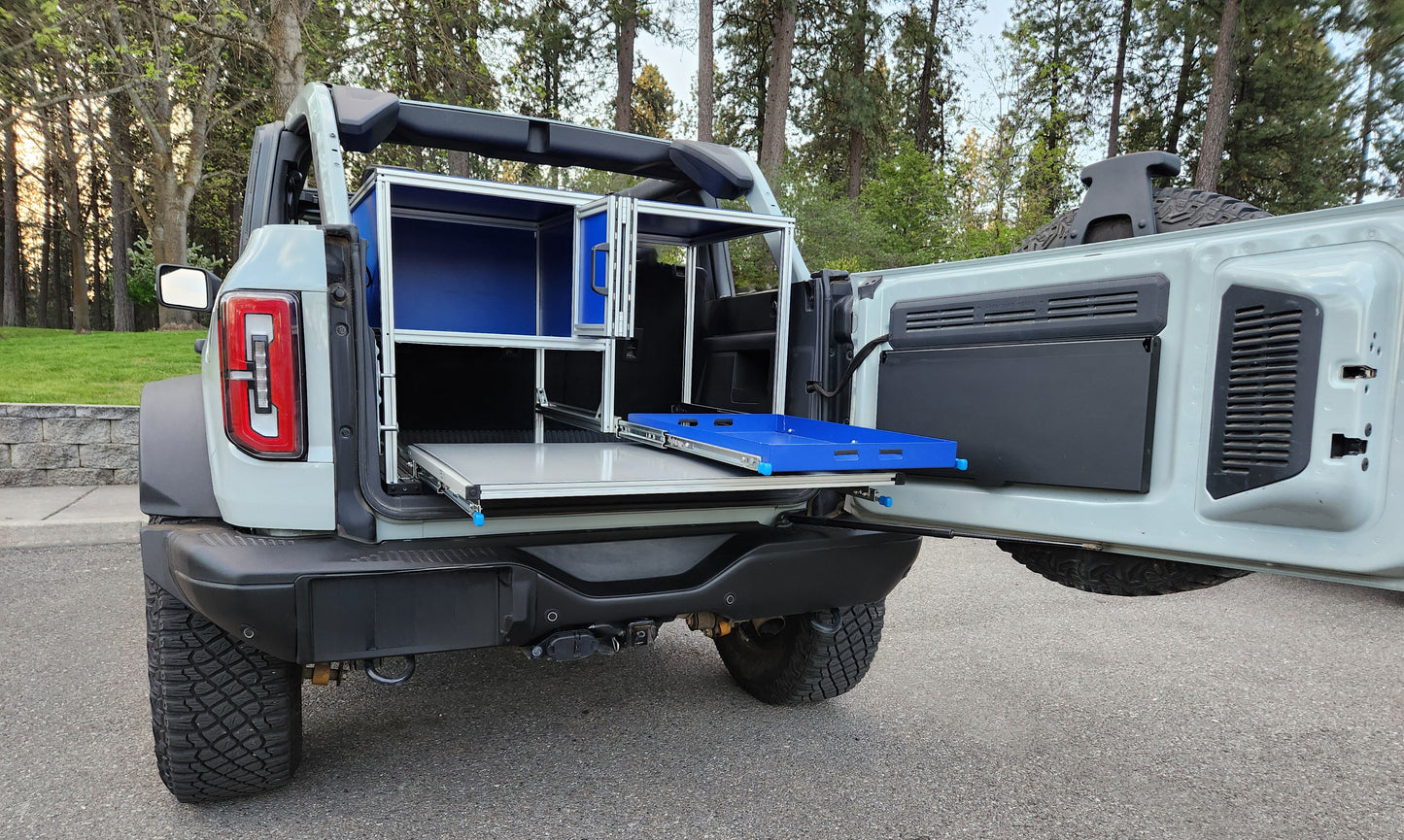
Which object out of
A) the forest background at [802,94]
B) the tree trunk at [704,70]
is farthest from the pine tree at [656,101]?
the tree trunk at [704,70]

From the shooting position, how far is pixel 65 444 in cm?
606

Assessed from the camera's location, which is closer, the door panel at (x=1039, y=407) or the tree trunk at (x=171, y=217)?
the door panel at (x=1039, y=407)

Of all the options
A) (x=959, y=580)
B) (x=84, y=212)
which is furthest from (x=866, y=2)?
(x=84, y=212)

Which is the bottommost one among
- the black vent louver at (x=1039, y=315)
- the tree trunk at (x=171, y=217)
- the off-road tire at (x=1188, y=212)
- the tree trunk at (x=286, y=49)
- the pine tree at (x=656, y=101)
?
the black vent louver at (x=1039, y=315)

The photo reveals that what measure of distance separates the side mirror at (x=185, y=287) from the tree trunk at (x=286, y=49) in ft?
22.7

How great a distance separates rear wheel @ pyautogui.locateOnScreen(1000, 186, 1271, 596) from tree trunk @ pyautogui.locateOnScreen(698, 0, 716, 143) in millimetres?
11035

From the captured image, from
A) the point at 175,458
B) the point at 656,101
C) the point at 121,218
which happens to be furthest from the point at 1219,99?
the point at 121,218

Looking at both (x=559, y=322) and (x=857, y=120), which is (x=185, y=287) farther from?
(x=857, y=120)

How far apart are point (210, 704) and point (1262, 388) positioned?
2583 millimetres

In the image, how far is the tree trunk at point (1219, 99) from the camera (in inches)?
557

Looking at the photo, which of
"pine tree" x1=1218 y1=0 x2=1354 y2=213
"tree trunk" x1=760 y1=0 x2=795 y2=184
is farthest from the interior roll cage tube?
"pine tree" x1=1218 y1=0 x2=1354 y2=213

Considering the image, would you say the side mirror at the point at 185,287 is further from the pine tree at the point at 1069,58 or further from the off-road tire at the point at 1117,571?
the pine tree at the point at 1069,58

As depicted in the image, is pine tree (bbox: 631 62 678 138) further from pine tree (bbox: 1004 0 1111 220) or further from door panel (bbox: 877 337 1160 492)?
door panel (bbox: 877 337 1160 492)

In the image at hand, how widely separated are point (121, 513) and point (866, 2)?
57.8 ft
